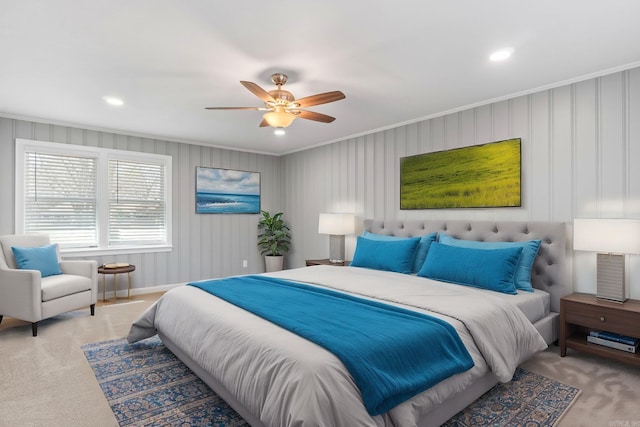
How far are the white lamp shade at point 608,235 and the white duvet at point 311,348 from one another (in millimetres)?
853

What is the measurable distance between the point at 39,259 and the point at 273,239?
332 cm

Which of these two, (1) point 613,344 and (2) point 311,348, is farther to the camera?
(1) point 613,344

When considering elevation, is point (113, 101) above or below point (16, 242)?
above

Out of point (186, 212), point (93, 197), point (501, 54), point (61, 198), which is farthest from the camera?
point (186, 212)

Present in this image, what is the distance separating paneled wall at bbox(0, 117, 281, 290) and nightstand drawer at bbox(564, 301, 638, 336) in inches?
188

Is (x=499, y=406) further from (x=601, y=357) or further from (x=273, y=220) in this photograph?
(x=273, y=220)

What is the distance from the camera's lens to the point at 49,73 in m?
2.98

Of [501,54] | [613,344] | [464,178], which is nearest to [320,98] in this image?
[501,54]

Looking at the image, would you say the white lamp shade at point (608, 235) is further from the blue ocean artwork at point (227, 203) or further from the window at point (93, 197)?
the window at point (93, 197)

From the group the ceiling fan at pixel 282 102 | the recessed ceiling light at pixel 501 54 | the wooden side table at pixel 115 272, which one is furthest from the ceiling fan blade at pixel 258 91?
the wooden side table at pixel 115 272

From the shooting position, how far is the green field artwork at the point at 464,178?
3.55 metres

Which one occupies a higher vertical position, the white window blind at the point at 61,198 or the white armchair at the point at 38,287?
the white window blind at the point at 61,198

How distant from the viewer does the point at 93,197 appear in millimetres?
4867

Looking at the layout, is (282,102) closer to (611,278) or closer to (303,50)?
(303,50)
